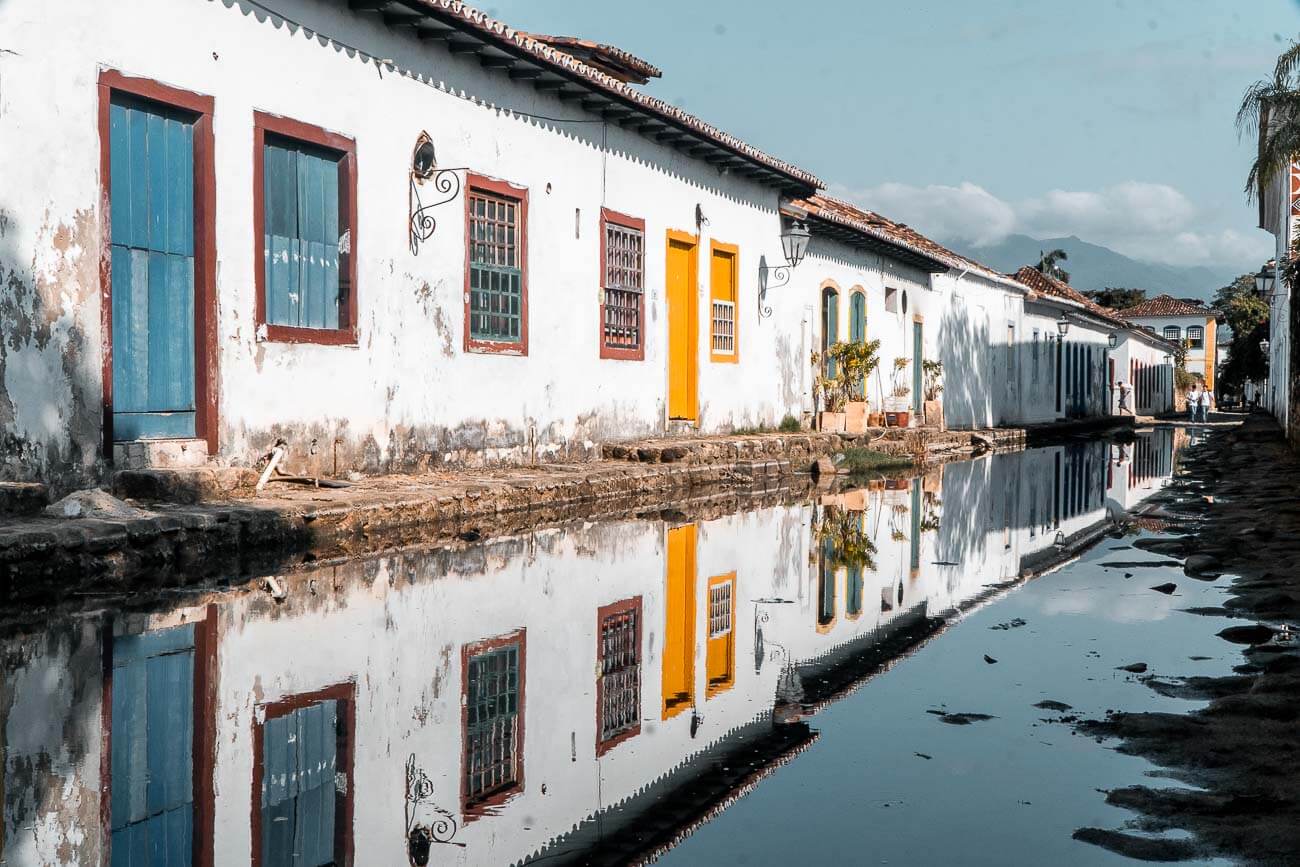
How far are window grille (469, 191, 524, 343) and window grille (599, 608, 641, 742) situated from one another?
769 centimetres

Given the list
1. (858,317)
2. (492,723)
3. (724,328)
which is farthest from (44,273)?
(858,317)

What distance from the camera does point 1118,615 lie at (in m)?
7.12

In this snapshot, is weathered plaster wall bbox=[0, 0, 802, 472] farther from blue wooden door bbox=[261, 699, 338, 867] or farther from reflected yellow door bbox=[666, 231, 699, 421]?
blue wooden door bbox=[261, 699, 338, 867]

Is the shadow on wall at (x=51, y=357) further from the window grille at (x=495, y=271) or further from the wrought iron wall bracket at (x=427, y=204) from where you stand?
the window grille at (x=495, y=271)

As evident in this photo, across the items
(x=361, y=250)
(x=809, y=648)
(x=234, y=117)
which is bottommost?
(x=809, y=648)

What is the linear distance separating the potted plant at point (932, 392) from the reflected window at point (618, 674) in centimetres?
2396

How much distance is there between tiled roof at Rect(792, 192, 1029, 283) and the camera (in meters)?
24.8

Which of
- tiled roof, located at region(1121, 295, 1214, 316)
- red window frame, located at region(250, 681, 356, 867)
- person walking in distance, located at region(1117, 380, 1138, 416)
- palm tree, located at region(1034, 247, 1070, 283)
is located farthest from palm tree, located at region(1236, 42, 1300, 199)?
tiled roof, located at region(1121, 295, 1214, 316)

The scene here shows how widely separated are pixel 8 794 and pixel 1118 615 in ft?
17.6

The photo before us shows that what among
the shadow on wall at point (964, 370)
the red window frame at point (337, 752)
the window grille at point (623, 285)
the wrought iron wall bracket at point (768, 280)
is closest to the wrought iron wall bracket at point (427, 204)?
the window grille at point (623, 285)

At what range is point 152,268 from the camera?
995 centimetres

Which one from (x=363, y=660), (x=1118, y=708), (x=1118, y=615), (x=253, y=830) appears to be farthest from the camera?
(x=1118, y=615)

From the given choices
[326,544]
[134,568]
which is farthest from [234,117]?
[134,568]

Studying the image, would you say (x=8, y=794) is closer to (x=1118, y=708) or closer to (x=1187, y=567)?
(x=1118, y=708)
